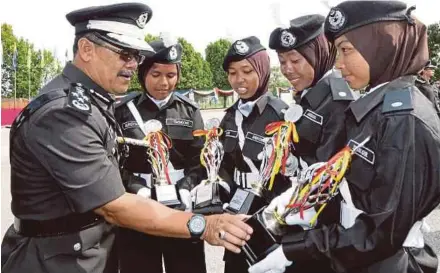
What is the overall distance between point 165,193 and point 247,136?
0.74 metres

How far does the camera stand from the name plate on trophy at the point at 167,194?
3.05 metres

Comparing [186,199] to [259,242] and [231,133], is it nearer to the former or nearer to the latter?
[231,133]

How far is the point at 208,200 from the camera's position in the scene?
10.5 ft

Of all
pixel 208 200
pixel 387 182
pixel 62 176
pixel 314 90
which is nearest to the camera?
pixel 387 182

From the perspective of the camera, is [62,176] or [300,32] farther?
[300,32]

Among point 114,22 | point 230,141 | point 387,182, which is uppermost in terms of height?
point 114,22

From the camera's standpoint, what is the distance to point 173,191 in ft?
10.3

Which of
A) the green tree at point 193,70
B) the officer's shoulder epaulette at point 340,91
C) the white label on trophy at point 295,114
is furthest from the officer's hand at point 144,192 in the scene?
the green tree at point 193,70

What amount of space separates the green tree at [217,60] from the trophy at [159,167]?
2343 inches

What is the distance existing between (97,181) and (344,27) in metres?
1.25

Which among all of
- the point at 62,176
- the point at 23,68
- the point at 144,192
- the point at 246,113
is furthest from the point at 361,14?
the point at 23,68

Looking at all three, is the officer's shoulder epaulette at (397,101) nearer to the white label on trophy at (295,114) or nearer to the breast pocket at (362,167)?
the breast pocket at (362,167)

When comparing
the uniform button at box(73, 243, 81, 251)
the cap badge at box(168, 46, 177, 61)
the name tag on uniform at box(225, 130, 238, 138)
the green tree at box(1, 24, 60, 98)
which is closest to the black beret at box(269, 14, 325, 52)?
the name tag on uniform at box(225, 130, 238, 138)

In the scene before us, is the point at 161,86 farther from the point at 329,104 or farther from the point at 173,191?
the point at 329,104
